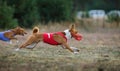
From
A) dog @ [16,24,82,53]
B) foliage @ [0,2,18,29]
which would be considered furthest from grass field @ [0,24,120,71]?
foliage @ [0,2,18,29]

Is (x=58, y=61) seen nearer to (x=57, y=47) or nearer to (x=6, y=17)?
(x=57, y=47)

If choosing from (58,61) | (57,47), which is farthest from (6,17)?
(58,61)

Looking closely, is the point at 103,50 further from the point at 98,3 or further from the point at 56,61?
the point at 98,3

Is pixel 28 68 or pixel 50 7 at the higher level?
pixel 50 7

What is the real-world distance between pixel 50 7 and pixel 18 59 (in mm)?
21553

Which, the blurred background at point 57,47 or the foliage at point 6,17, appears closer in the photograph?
the blurred background at point 57,47

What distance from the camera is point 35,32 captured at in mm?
12891

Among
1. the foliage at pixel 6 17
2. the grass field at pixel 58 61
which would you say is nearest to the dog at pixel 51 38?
the grass field at pixel 58 61

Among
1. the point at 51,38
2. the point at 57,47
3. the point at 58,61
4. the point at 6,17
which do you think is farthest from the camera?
the point at 6,17

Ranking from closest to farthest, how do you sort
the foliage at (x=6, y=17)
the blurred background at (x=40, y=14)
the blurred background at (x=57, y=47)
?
the blurred background at (x=57, y=47) < the foliage at (x=6, y=17) < the blurred background at (x=40, y=14)

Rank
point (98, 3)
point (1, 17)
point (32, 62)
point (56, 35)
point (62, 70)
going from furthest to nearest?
point (98, 3) < point (1, 17) < point (56, 35) < point (32, 62) < point (62, 70)

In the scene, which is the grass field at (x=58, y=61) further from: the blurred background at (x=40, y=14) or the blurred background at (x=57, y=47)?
the blurred background at (x=40, y=14)

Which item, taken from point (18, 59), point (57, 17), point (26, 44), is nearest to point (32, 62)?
point (18, 59)

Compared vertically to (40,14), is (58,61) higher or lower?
lower
